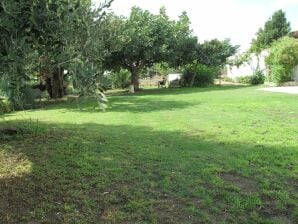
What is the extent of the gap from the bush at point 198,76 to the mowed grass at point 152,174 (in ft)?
76.4

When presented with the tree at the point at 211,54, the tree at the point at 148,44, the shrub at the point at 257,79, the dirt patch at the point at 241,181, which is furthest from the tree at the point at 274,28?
the dirt patch at the point at 241,181

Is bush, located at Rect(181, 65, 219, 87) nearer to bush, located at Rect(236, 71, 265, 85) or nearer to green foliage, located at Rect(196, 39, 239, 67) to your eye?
green foliage, located at Rect(196, 39, 239, 67)

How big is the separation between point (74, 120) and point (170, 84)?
24753mm

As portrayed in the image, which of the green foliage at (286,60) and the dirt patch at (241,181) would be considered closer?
the dirt patch at (241,181)

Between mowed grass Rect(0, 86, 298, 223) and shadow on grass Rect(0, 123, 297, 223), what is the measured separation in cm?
1

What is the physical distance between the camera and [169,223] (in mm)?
4359

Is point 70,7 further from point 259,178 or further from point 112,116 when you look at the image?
point 112,116

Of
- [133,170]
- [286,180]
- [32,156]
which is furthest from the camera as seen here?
[32,156]

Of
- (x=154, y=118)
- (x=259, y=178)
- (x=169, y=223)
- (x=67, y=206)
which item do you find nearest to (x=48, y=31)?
(x=67, y=206)

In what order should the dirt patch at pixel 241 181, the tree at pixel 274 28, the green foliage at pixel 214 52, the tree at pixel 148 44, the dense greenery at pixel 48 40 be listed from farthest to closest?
the tree at pixel 274 28 < the green foliage at pixel 214 52 < the tree at pixel 148 44 < the dirt patch at pixel 241 181 < the dense greenery at pixel 48 40

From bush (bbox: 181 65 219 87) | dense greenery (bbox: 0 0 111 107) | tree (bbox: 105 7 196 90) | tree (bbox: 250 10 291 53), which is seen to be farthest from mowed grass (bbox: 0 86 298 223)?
tree (bbox: 250 10 291 53)

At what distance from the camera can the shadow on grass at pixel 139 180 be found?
4586 mm

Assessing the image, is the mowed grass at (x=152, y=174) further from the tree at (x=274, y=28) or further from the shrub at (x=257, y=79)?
the tree at (x=274, y=28)

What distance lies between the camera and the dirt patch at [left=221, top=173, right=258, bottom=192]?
534 cm
